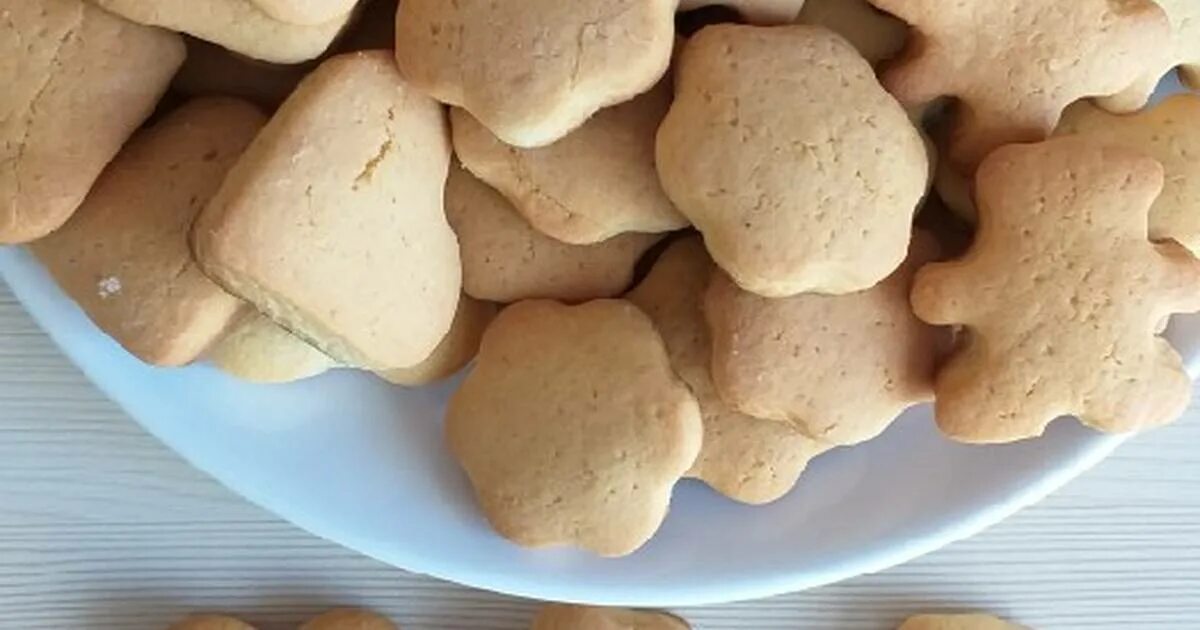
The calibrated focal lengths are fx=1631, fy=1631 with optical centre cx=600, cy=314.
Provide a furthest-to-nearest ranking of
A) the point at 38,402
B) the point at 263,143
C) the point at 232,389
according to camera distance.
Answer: the point at 38,402 → the point at 232,389 → the point at 263,143

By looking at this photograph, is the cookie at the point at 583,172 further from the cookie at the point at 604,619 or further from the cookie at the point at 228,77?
the cookie at the point at 604,619

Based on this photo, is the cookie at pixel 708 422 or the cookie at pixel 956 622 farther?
the cookie at pixel 956 622

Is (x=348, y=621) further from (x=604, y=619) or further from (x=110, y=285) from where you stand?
(x=110, y=285)

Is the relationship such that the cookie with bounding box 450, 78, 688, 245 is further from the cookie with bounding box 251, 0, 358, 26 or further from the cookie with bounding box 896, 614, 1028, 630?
the cookie with bounding box 896, 614, 1028, 630

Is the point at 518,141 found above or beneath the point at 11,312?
above

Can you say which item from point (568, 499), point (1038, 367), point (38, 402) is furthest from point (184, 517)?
point (1038, 367)

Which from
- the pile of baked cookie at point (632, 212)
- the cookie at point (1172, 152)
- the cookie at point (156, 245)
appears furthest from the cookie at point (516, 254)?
Answer: the cookie at point (1172, 152)

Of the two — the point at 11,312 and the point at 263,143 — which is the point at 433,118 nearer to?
the point at 263,143

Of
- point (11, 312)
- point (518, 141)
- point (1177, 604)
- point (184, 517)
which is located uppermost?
point (518, 141)
